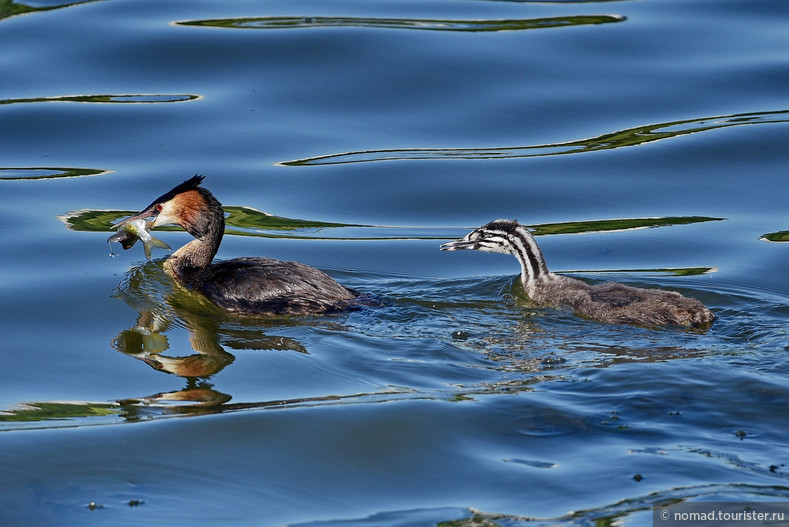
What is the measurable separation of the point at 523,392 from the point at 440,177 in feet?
18.4

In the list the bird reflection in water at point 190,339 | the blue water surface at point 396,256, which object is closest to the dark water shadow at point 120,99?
the blue water surface at point 396,256

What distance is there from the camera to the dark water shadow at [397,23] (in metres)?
16.6

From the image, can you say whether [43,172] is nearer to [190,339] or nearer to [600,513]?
[190,339]

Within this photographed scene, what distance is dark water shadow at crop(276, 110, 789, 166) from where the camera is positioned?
43.4ft

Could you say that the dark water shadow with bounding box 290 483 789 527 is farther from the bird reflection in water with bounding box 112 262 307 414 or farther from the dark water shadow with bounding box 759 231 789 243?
the dark water shadow with bounding box 759 231 789 243

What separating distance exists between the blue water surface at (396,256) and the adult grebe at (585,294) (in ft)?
0.56

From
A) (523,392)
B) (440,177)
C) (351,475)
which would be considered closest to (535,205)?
(440,177)

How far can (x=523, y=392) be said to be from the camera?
7.48 m

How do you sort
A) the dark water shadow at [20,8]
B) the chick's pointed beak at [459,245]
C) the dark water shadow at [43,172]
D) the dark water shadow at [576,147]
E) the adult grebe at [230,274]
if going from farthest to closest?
the dark water shadow at [20,8]
the dark water shadow at [576,147]
the dark water shadow at [43,172]
the chick's pointed beak at [459,245]
the adult grebe at [230,274]

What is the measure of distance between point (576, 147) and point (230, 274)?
5.37 m

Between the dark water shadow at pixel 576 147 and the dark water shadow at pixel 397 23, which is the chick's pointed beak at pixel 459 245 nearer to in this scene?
the dark water shadow at pixel 576 147

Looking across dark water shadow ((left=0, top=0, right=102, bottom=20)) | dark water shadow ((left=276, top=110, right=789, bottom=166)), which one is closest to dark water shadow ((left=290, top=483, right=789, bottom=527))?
dark water shadow ((left=276, top=110, right=789, bottom=166))

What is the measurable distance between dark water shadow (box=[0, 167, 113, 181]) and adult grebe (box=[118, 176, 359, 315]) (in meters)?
2.87

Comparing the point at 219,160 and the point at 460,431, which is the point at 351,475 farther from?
the point at 219,160
